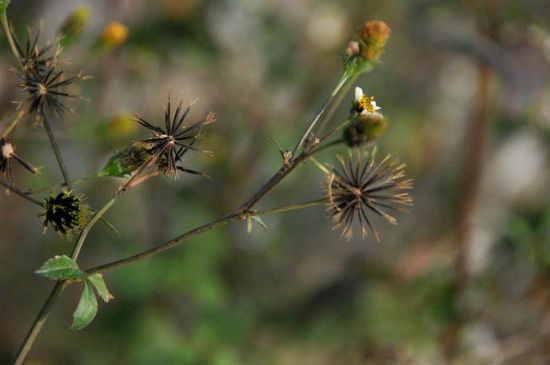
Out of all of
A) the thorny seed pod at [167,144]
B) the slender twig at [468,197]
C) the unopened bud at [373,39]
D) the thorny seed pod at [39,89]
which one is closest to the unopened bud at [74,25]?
the thorny seed pod at [39,89]

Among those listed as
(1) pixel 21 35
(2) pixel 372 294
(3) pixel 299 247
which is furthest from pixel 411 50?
(1) pixel 21 35

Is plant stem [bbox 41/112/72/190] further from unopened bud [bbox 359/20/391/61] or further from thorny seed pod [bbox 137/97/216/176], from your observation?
unopened bud [bbox 359/20/391/61]

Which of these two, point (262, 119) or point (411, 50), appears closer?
point (262, 119)

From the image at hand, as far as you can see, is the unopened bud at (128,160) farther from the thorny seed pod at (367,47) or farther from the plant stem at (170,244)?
the thorny seed pod at (367,47)

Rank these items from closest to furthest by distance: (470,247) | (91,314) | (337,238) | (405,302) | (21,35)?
(91,314)
(21,35)
(470,247)
(405,302)
(337,238)

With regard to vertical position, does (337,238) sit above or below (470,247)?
above

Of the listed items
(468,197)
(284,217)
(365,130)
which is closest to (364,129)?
(365,130)

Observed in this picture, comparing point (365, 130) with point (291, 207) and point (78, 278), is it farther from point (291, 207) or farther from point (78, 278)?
point (78, 278)

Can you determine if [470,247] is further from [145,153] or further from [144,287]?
[145,153]
